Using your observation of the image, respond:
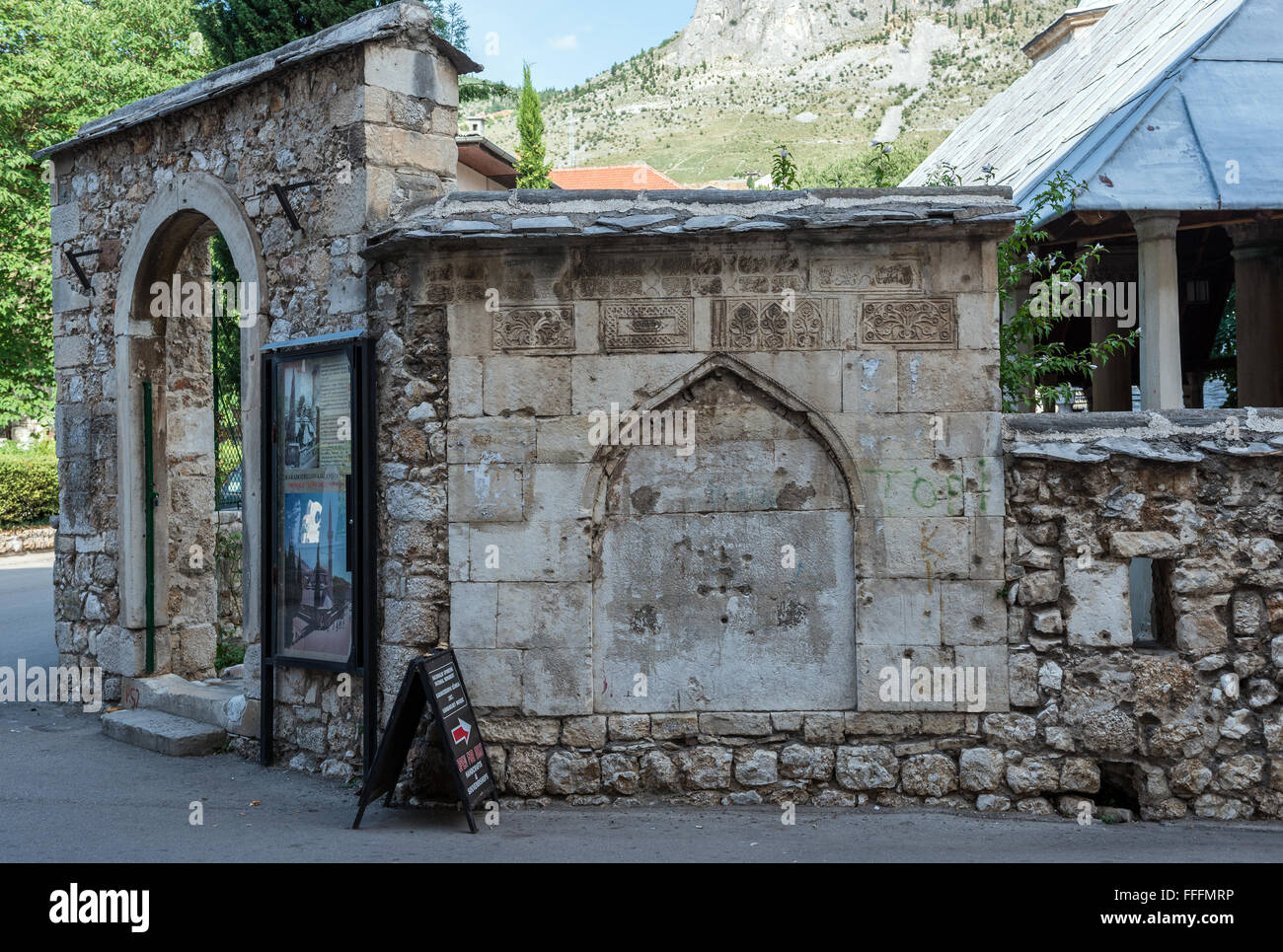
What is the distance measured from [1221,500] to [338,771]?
16.2 feet

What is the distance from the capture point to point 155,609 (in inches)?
304

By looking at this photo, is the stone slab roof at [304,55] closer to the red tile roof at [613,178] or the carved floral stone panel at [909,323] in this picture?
the carved floral stone panel at [909,323]

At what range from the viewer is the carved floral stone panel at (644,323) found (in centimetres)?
549

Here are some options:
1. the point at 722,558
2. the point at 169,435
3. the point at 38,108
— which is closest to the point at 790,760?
the point at 722,558

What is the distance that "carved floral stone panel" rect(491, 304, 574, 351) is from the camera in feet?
18.1

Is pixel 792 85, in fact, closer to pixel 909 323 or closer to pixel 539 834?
pixel 909 323

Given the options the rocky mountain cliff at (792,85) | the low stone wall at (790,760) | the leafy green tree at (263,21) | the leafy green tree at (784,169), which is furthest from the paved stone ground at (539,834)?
the rocky mountain cliff at (792,85)

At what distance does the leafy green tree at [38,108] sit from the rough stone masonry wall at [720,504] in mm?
16613

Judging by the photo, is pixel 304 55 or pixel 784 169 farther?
pixel 784 169

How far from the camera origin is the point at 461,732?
5250 millimetres

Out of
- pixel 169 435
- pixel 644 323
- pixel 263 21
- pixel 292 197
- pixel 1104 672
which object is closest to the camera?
pixel 1104 672

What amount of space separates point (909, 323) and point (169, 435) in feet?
17.6

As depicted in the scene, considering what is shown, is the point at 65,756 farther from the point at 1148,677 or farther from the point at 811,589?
the point at 1148,677

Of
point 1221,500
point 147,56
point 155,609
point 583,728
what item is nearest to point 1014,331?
point 1221,500
